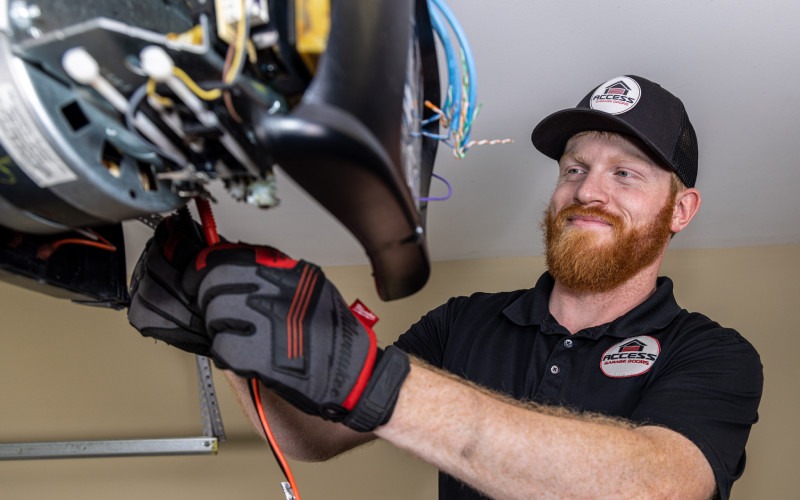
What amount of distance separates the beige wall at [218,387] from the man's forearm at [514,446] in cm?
143

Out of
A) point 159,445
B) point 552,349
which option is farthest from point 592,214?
point 159,445

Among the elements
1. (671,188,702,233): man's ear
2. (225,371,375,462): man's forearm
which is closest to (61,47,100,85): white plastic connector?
(225,371,375,462): man's forearm

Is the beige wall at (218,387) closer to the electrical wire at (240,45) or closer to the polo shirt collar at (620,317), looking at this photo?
the polo shirt collar at (620,317)

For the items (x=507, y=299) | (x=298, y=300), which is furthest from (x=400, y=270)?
(x=507, y=299)

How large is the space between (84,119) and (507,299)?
3.43 feet

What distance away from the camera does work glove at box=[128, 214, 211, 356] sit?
0.79m

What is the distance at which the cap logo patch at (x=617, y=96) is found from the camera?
1.29 metres

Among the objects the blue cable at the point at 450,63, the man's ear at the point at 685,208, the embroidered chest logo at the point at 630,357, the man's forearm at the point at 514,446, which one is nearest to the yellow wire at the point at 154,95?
the blue cable at the point at 450,63

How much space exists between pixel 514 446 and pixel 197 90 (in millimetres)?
525

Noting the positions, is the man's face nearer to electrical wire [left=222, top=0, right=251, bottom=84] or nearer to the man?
the man

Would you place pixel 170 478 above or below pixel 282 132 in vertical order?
below

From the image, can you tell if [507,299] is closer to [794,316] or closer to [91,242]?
[91,242]

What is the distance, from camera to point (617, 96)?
4.25 ft

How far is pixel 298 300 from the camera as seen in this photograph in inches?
27.7
